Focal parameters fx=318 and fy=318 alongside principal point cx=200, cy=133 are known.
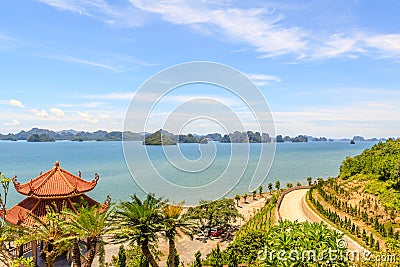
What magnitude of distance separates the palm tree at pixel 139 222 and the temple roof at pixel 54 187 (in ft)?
9.44

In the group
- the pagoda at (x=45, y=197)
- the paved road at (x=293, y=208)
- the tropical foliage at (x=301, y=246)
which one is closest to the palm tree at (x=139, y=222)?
the pagoda at (x=45, y=197)

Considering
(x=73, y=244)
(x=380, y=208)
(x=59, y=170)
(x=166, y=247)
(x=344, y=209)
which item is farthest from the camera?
(x=166, y=247)

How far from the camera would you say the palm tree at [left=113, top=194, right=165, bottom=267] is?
12055mm

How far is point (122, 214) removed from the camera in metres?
12.4

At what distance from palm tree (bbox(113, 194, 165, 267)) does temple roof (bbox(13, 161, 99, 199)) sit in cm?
288

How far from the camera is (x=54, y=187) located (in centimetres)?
1404

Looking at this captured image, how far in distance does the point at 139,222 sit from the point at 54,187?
4529 millimetres

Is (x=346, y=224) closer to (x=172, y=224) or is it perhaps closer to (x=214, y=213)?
(x=214, y=213)

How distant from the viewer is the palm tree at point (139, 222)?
12.1 meters

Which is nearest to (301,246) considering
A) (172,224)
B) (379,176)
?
(172,224)

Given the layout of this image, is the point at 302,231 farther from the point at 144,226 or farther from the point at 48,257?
the point at 48,257

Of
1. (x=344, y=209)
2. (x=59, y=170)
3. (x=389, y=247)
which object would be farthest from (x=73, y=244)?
(x=344, y=209)

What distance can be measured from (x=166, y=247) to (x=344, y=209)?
1156 cm

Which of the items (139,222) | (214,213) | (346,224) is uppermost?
(139,222)
